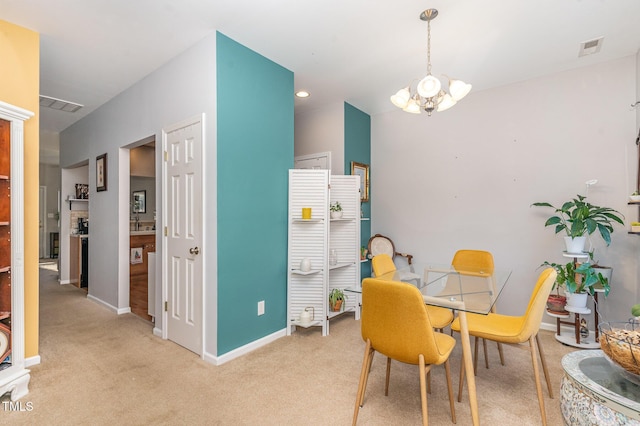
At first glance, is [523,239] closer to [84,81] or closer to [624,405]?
[624,405]

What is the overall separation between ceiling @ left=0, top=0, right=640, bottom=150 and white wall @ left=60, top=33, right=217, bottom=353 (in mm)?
203

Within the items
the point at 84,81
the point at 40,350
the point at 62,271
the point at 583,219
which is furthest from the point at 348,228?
the point at 62,271

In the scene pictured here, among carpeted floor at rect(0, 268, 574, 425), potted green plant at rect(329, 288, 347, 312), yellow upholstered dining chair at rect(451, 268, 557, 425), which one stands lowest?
carpeted floor at rect(0, 268, 574, 425)

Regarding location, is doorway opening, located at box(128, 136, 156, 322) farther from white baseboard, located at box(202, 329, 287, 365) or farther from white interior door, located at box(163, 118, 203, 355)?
white baseboard, located at box(202, 329, 287, 365)

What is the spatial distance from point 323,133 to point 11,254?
11.2 feet

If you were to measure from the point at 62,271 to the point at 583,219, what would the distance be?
7397 mm

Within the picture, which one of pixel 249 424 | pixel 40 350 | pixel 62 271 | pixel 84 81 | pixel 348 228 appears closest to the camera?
pixel 249 424

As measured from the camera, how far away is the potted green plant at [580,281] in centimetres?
273

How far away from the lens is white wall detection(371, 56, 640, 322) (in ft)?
10.0

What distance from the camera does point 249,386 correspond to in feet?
7.27

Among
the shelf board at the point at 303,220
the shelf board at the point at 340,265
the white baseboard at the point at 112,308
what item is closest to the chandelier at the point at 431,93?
the shelf board at the point at 303,220

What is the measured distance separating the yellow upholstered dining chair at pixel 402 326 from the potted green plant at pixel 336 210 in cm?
186

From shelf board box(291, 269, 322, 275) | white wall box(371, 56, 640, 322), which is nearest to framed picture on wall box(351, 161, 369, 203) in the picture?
white wall box(371, 56, 640, 322)

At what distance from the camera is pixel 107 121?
4066mm
